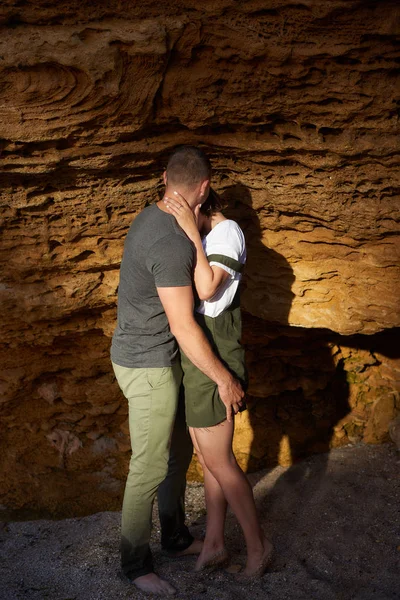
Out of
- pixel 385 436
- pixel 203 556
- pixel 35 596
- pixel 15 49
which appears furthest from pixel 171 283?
pixel 385 436

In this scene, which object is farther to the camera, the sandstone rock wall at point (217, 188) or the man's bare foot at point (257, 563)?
the man's bare foot at point (257, 563)

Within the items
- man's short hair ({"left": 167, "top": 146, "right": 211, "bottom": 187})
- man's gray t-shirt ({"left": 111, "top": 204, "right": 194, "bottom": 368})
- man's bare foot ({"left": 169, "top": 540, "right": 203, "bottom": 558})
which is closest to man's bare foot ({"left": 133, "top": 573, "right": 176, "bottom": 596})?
man's bare foot ({"left": 169, "top": 540, "right": 203, "bottom": 558})

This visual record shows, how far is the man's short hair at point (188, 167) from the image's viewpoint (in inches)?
128

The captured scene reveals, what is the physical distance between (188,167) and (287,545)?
2.39 metres

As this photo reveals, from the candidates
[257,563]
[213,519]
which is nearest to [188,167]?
[213,519]

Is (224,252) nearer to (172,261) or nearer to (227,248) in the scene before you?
(227,248)

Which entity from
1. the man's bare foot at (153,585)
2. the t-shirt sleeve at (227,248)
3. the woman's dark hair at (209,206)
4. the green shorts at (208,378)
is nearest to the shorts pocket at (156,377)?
the green shorts at (208,378)

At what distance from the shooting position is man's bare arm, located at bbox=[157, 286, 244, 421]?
10.4ft

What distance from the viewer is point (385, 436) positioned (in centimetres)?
529

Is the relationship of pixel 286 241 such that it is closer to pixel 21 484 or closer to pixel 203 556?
pixel 203 556

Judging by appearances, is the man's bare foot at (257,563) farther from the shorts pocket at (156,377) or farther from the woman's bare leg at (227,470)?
the shorts pocket at (156,377)

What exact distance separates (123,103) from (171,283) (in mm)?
1034

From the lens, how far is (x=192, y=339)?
3230mm

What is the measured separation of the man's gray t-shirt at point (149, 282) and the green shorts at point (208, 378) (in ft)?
0.54
